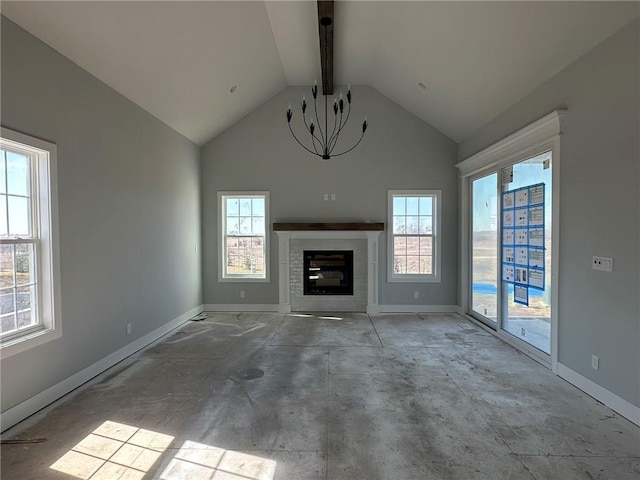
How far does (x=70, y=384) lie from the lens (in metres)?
2.98

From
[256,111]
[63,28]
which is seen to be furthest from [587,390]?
[256,111]

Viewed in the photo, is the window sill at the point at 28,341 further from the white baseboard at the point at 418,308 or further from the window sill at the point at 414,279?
the window sill at the point at 414,279

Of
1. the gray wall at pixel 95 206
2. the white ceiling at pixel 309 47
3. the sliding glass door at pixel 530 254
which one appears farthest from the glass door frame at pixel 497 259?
the gray wall at pixel 95 206

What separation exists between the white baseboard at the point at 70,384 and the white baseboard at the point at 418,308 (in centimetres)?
369

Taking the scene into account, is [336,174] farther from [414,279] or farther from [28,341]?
[28,341]

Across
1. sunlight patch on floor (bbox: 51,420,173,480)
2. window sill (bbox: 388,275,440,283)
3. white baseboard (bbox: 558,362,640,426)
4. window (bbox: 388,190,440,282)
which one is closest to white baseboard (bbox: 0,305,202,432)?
sunlight patch on floor (bbox: 51,420,173,480)

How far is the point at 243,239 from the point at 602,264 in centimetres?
514

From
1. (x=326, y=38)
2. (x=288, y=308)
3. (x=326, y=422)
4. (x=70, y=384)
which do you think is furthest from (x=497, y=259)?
(x=70, y=384)

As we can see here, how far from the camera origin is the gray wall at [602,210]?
2.52 meters

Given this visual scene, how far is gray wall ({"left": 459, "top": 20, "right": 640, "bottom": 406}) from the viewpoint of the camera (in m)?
2.52

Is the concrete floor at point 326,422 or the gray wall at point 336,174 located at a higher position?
the gray wall at point 336,174

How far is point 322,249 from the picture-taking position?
20.0 ft

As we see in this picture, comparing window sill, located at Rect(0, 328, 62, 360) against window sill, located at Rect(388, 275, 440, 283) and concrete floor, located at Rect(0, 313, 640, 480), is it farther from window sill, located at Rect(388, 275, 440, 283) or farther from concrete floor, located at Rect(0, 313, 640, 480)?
window sill, located at Rect(388, 275, 440, 283)

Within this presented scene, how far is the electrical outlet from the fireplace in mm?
3720
